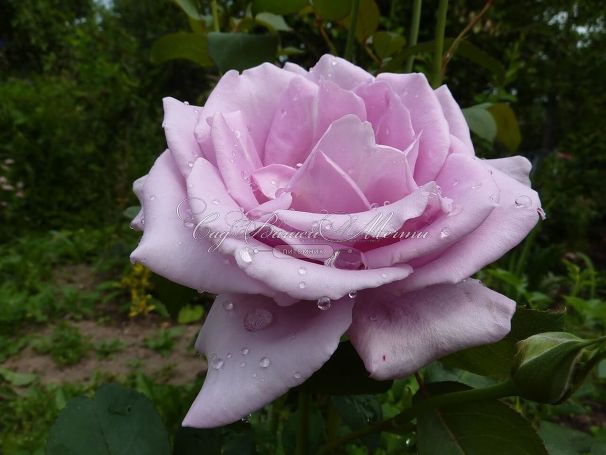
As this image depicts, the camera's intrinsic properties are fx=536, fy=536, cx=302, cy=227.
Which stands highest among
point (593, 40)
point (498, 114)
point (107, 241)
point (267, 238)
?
point (267, 238)

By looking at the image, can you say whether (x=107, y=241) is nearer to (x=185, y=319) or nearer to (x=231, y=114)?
(x=185, y=319)

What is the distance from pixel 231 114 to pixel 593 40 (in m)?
3.70

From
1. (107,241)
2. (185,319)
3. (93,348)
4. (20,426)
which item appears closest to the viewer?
(20,426)

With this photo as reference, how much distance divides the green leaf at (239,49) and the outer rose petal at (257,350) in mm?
363

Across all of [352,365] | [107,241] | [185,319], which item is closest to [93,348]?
[185,319]

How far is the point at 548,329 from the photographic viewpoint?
0.36 metres

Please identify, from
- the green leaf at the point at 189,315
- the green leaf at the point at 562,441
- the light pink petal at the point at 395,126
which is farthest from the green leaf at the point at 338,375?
the green leaf at the point at 189,315

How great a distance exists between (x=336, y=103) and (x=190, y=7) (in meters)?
0.43

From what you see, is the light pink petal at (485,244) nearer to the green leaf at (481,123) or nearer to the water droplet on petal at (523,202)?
the water droplet on petal at (523,202)

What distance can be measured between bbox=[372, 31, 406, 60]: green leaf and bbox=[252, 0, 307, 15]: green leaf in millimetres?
158

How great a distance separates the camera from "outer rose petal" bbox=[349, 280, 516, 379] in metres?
0.30

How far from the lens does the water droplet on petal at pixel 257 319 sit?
0.32m

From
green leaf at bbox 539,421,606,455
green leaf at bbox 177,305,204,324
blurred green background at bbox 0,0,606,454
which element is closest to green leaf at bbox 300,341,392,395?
green leaf at bbox 539,421,606,455

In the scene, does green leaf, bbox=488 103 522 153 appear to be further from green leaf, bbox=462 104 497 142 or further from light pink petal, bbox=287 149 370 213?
light pink petal, bbox=287 149 370 213
